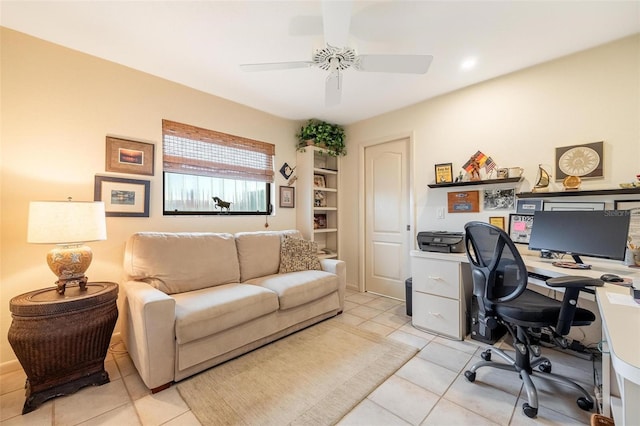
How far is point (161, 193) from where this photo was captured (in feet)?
8.36

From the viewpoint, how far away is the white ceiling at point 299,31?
1.67m

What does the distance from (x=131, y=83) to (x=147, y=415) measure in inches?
101

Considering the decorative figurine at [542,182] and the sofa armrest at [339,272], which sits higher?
the decorative figurine at [542,182]

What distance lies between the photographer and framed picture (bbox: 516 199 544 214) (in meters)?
2.32

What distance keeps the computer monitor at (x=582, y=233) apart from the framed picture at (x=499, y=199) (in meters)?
0.39

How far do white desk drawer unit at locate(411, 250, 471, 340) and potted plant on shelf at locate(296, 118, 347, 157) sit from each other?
195cm

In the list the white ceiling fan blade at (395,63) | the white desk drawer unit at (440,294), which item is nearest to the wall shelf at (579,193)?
the white desk drawer unit at (440,294)

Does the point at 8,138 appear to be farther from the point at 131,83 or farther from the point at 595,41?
the point at 595,41

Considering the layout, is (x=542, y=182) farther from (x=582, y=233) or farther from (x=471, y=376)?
(x=471, y=376)

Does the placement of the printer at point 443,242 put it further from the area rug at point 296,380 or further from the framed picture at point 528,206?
the area rug at point 296,380

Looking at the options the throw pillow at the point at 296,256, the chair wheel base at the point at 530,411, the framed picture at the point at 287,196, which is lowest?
the chair wheel base at the point at 530,411

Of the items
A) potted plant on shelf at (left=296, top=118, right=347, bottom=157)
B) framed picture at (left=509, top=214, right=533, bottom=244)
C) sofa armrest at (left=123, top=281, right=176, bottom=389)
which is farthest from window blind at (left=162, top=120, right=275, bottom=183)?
framed picture at (left=509, top=214, right=533, bottom=244)

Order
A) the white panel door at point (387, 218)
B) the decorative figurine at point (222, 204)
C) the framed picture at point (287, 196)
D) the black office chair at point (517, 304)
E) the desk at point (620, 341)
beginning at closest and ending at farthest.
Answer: the desk at point (620, 341), the black office chair at point (517, 304), the decorative figurine at point (222, 204), the white panel door at point (387, 218), the framed picture at point (287, 196)

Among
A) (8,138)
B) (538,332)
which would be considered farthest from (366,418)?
(8,138)
